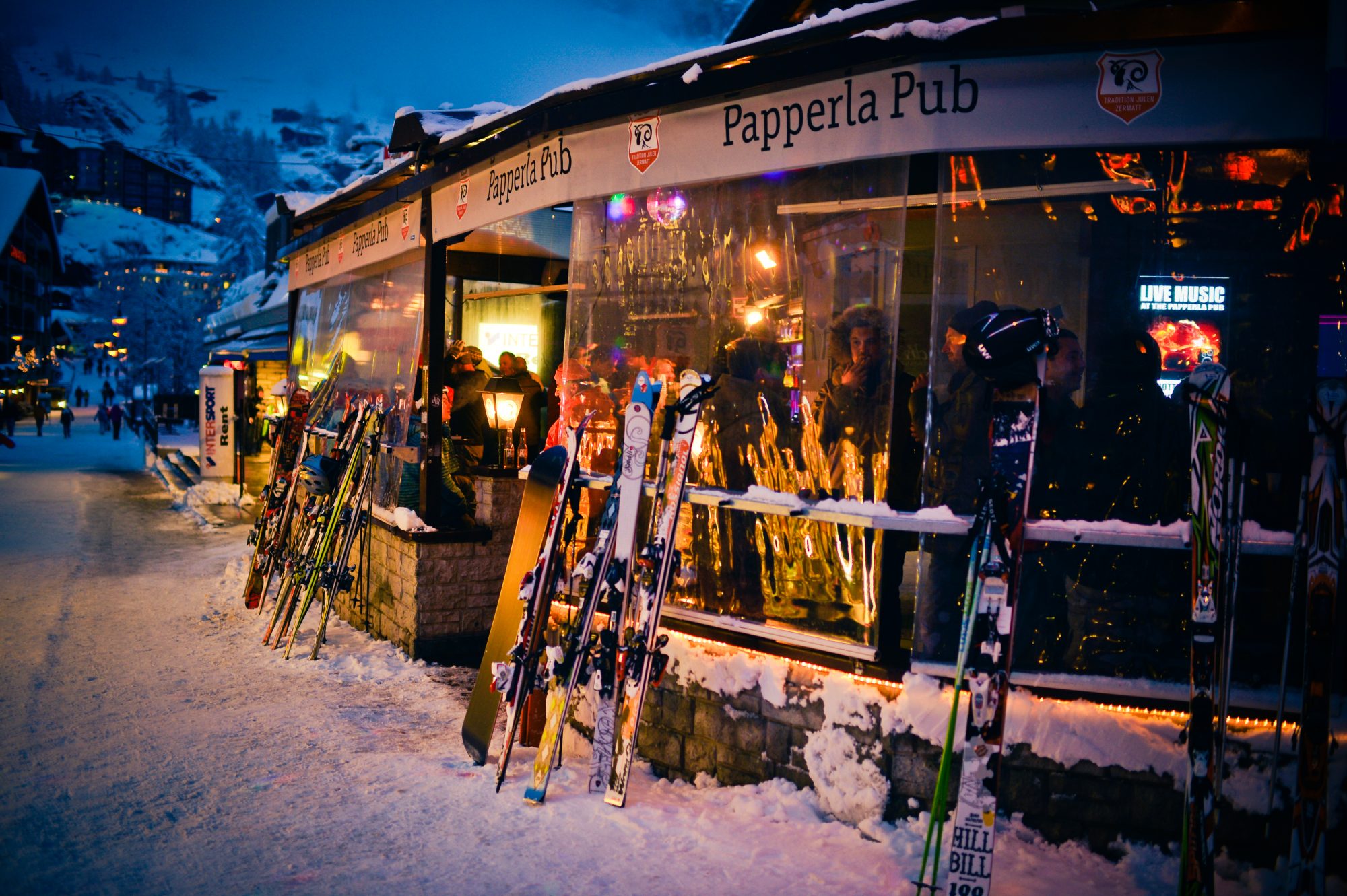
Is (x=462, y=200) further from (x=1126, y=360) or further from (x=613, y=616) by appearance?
(x=1126, y=360)

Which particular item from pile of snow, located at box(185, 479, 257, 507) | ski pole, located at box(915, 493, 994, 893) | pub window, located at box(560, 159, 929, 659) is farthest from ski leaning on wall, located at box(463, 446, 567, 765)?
pile of snow, located at box(185, 479, 257, 507)

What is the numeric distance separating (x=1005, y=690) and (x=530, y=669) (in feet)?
7.66

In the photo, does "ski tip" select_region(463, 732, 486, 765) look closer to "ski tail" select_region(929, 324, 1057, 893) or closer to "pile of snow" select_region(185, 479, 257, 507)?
"ski tail" select_region(929, 324, 1057, 893)

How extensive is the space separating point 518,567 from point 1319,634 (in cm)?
375

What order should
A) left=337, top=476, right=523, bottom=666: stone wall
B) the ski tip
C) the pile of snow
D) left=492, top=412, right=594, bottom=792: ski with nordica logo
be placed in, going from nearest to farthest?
left=492, top=412, right=594, bottom=792: ski with nordica logo → the ski tip → left=337, top=476, right=523, bottom=666: stone wall → the pile of snow

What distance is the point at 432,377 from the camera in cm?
706

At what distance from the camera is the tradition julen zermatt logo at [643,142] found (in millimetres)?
4980

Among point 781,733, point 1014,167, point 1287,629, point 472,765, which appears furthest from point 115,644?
point 1287,629

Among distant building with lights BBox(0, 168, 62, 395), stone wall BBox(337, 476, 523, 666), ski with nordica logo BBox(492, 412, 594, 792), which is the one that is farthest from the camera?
distant building with lights BBox(0, 168, 62, 395)

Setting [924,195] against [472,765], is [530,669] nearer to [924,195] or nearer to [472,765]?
[472,765]

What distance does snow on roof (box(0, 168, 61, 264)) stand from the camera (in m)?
47.9

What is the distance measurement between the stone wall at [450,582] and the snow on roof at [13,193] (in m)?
53.5

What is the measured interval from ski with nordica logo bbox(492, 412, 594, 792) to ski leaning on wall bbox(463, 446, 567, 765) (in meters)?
0.10

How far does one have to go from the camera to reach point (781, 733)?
4.35m
